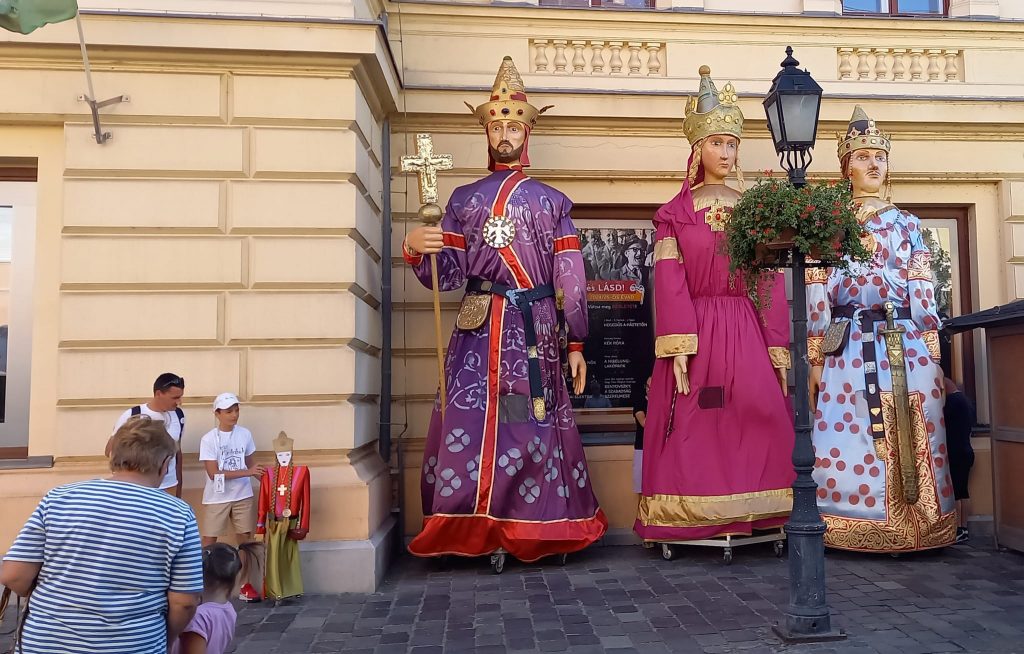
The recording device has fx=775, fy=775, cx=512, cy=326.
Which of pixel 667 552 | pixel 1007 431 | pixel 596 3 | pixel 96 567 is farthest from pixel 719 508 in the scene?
pixel 596 3

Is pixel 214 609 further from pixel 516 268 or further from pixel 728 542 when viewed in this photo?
pixel 728 542

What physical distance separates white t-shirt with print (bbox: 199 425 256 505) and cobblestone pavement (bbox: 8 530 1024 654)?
755mm

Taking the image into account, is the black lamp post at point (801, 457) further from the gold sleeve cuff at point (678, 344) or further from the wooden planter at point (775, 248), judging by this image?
the gold sleeve cuff at point (678, 344)

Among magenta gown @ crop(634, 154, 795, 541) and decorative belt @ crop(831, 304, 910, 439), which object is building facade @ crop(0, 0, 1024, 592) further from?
decorative belt @ crop(831, 304, 910, 439)

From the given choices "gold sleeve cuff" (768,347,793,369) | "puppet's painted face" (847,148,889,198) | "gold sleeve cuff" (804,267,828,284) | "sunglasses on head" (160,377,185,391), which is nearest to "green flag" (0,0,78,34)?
"sunglasses on head" (160,377,185,391)

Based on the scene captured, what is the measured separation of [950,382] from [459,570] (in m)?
4.61

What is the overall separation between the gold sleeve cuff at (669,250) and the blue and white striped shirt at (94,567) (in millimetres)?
4588

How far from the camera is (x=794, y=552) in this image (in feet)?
14.3

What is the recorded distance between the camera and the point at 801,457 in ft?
14.5

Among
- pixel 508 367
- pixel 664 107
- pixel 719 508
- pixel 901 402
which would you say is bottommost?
pixel 719 508

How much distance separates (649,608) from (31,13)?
5.32 meters

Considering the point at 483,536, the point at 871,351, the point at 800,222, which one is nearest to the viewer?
the point at 800,222

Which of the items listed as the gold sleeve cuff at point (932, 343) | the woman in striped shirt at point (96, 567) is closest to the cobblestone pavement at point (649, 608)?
the gold sleeve cuff at point (932, 343)

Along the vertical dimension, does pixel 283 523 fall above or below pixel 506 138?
below
